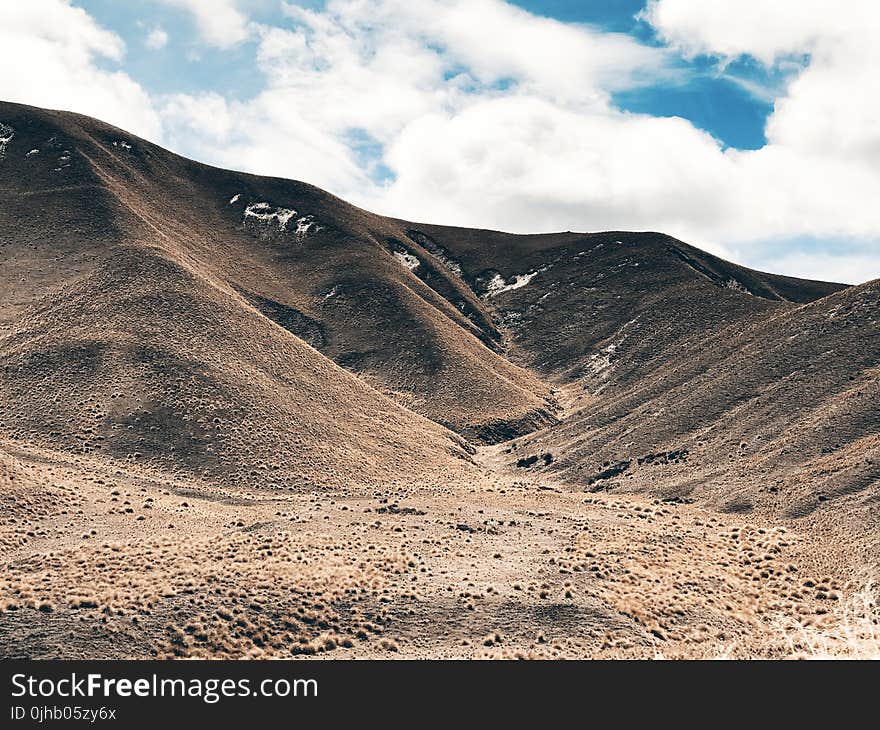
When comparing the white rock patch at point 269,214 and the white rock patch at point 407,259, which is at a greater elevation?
the white rock patch at point 269,214

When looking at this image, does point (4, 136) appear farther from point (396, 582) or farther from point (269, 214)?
point (396, 582)

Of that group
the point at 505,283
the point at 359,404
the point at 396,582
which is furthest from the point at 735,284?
the point at 396,582

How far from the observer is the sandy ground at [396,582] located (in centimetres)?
2478

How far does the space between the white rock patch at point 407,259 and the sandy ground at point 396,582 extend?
3344 inches

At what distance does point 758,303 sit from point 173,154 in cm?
10433

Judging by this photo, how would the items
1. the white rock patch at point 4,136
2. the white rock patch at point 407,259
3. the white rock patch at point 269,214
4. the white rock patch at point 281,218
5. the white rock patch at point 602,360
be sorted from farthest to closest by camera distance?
the white rock patch at point 407,259, the white rock patch at point 269,214, the white rock patch at point 281,218, the white rock patch at point 4,136, the white rock patch at point 602,360

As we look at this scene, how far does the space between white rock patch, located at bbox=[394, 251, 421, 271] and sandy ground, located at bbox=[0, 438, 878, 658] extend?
279ft

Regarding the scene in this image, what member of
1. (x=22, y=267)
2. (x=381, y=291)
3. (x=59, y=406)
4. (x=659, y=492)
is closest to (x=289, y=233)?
(x=381, y=291)

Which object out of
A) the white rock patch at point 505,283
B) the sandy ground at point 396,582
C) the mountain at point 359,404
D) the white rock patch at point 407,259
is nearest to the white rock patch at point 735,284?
the mountain at point 359,404

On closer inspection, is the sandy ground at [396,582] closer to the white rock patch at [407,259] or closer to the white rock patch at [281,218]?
the white rock patch at [281,218]

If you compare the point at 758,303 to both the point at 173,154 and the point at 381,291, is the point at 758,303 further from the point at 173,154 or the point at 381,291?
the point at 173,154

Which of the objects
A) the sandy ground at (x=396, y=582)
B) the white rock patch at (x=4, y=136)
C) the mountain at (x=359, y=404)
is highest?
the white rock patch at (x=4, y=136)

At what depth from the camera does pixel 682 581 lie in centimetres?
3306

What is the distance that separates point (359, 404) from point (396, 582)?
42208mm
